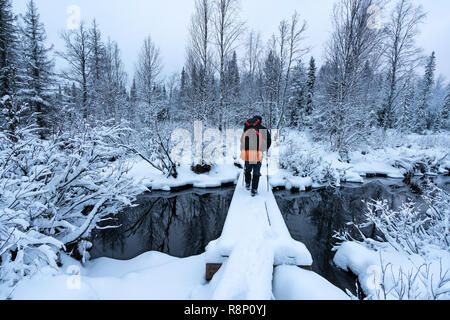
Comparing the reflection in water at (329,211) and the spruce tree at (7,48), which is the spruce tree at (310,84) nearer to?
the reflection in water at (329,211)

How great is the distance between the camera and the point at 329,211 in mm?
7188

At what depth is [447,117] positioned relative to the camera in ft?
94.8

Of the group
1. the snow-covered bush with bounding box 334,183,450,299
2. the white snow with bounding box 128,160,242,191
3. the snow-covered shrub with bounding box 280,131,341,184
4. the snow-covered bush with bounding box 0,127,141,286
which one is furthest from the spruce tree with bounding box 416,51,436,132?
the snow-covered bush with bounding box 0,127,141,286

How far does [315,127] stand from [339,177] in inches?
466

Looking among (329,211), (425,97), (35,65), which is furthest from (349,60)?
(425,97)

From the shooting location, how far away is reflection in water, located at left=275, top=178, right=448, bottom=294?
4184 millimetres

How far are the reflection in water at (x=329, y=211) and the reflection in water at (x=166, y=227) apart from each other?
2.46m

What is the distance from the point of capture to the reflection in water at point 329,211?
13.7 feet

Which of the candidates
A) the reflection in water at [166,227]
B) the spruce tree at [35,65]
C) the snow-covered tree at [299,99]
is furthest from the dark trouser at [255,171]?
the snow-covered tree at [299,99]

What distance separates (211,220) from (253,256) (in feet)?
13.9

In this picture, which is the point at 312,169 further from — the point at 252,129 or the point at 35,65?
the point at 35,65

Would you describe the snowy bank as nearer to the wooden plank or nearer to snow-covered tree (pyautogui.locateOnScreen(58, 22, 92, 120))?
the wooden plank

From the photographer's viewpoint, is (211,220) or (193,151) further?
(193,151)
